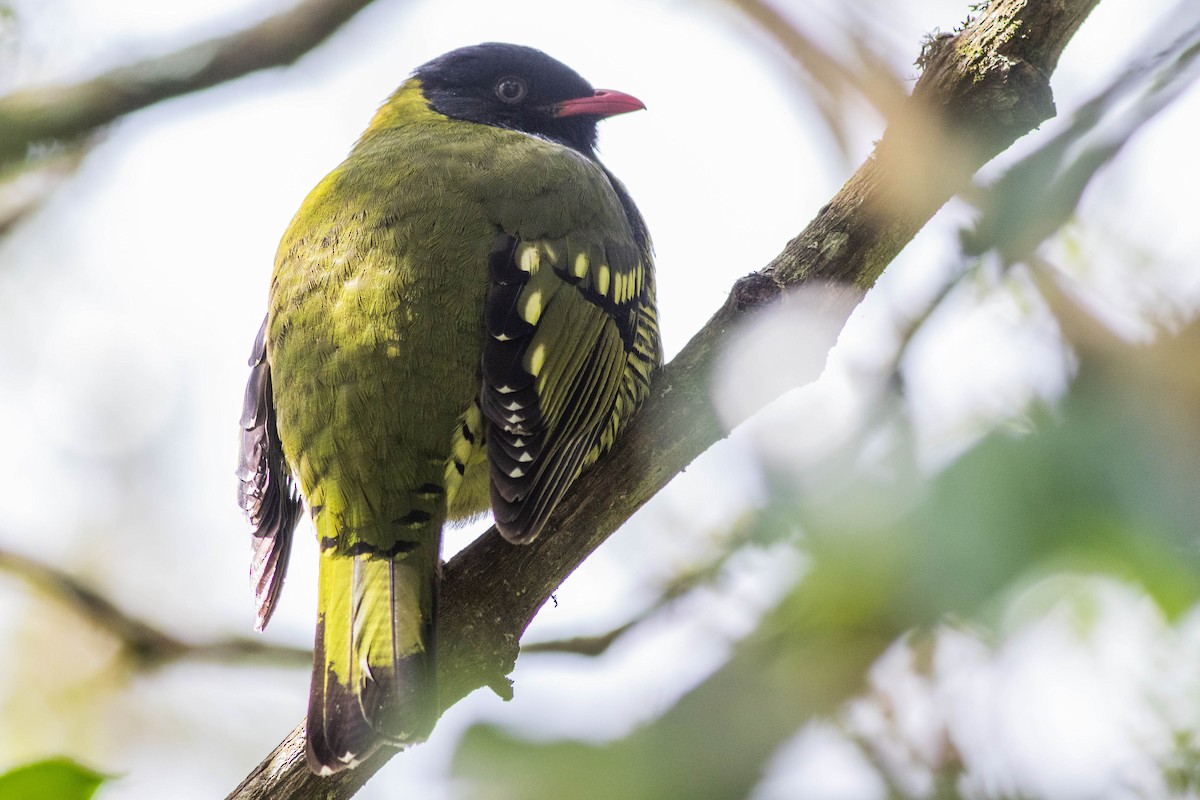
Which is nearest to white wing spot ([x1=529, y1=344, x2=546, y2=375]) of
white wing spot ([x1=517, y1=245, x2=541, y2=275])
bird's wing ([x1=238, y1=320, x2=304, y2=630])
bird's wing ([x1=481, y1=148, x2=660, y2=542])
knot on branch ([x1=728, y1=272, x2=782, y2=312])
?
bird's wing ([x1=481, y1=148, x2=660, y2=542])

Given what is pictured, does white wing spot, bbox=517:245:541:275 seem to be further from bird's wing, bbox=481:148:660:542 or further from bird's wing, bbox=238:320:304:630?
bird's wing, bbox=238:320:304:630

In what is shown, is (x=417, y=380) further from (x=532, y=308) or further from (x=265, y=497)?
(x=265, y=497)

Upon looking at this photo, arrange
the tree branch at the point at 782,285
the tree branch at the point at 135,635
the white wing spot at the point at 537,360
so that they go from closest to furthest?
the tree branch at the point at 782,285 < the white wing spot at the point at 537,360 < the tree branch at the point at 135,635

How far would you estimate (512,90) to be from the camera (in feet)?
16.8

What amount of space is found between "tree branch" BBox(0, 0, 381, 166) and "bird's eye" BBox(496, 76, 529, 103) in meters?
0.85

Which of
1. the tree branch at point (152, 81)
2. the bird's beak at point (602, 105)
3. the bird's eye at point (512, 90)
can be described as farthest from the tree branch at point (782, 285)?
the bird's eye at point (512, 90)

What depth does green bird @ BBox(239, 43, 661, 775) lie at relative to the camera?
291 cm

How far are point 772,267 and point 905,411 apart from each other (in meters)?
0.60

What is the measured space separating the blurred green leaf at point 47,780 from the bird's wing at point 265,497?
1.32 meters

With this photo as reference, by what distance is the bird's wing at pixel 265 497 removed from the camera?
3.42 metres

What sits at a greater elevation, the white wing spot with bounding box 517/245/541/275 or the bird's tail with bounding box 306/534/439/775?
the white wing spot with bounding box 517/245/541/275

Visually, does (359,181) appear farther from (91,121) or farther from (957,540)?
(957,540)

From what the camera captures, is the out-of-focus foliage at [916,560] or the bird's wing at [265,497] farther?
the bird's wing at [265,497]

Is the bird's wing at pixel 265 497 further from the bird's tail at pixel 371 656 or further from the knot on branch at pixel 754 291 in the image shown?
the knot on branch at pixel 754 291
